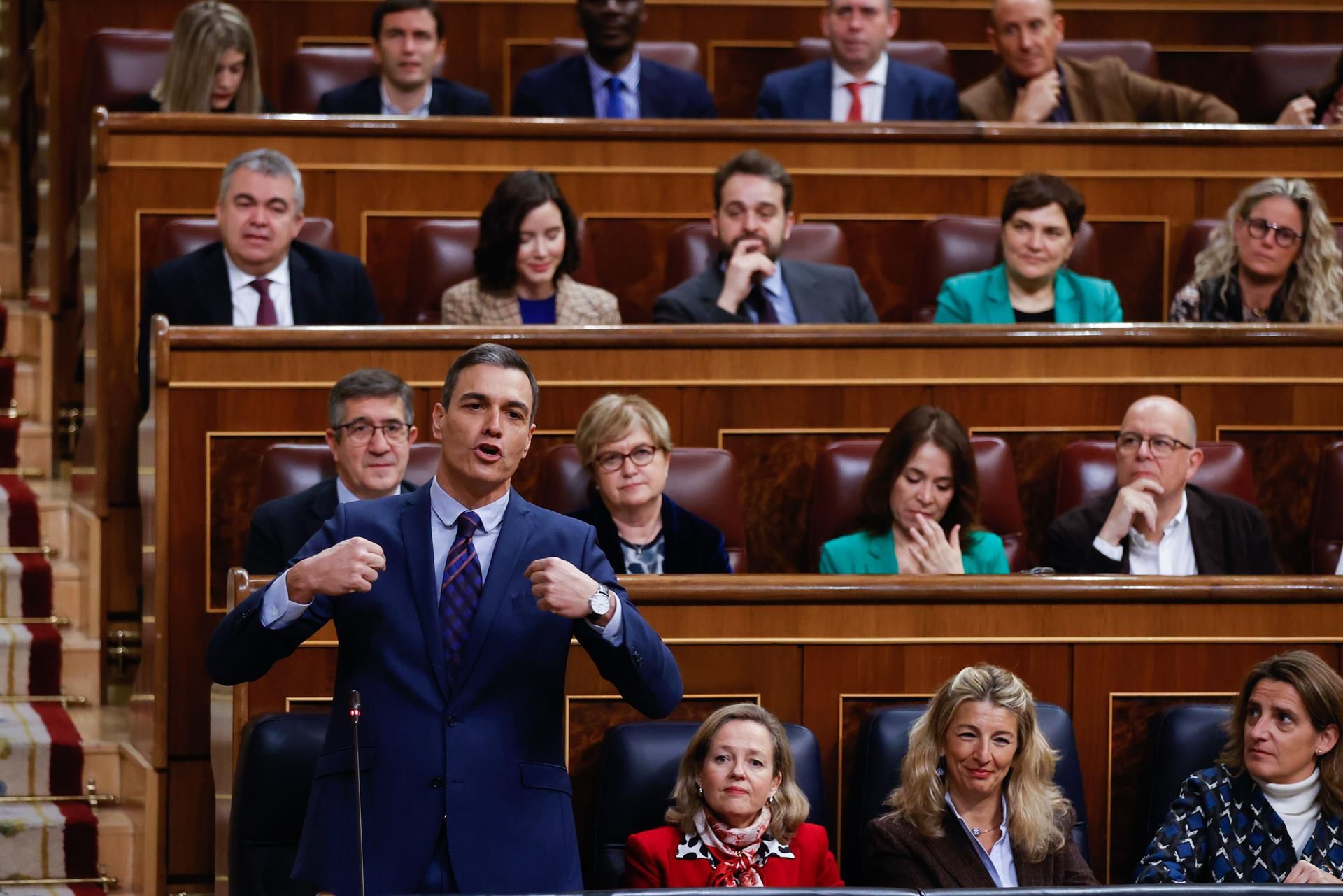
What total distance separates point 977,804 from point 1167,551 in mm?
563

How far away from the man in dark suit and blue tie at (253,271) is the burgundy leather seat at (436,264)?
176 millimetres

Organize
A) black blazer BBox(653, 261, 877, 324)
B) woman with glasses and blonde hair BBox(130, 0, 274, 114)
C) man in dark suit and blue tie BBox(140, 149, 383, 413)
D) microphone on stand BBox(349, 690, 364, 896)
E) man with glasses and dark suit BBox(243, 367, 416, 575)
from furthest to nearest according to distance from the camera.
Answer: woman with glasses and blonde hair BBox(130, 0, 274, 114)
black blazer BBox(653, 261, 877, 324)
man in dark suit and blue tie BBox(140, 149, 383, 413)
man with glasses and dark suit BBox(243, 367, 416, 575)
microphone on stand BBox(349, 690, 364, 896)

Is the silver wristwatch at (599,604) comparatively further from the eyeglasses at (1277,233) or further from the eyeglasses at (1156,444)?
the eyeglasses at (1277,233)

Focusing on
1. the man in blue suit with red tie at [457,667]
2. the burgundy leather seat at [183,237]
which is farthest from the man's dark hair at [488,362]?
the burgundy leather seat at [183,237]

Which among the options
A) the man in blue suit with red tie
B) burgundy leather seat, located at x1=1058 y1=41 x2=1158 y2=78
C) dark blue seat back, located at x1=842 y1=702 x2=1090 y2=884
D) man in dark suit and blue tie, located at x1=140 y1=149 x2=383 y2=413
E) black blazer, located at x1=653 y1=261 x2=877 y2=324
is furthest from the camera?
burgundy leather seat, located at x1=1058 y1=41 x2=1158 y2=78

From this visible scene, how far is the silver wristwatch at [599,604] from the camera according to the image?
4.33 ft

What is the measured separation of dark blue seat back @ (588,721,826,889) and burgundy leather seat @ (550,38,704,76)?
5.36 ft

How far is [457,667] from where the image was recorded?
1.39m

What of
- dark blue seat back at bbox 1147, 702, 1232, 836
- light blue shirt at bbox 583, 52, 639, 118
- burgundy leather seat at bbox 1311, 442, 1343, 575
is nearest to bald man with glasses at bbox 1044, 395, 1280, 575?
burgundy leather seat at bbox 1311, 442, 1343, 575

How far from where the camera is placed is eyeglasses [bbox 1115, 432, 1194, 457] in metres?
2.13

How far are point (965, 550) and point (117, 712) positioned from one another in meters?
0.99

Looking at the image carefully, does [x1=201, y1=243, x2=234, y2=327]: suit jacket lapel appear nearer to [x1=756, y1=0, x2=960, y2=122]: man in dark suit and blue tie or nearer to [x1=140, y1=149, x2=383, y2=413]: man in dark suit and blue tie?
[x1=140, y1=149, x2=383, y2=413]: man in dark suit and blue tie

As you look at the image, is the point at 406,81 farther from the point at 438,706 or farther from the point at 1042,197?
the point at 438,706

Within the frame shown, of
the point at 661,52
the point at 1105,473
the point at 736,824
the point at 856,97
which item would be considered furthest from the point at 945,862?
the point at 661,52
